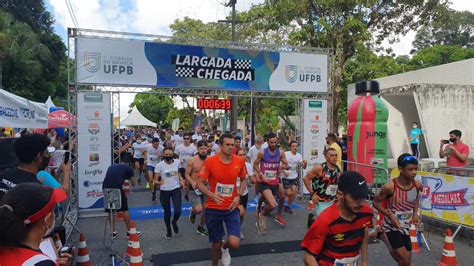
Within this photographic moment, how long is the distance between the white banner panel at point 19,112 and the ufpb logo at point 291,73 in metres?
6.52

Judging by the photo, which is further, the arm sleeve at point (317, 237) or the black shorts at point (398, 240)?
the black shorts at point (398, 240)

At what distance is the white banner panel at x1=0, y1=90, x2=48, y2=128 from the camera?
5.59 m

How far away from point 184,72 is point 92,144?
299cm

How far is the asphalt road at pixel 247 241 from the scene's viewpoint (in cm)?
579

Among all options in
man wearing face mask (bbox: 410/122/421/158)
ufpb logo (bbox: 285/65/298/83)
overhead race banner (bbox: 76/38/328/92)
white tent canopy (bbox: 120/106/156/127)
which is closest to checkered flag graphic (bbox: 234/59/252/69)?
overhead race banner (bbox: 76/38/328/92)

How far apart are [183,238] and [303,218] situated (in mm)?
3131

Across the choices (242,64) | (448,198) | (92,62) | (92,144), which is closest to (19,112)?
(92,144)

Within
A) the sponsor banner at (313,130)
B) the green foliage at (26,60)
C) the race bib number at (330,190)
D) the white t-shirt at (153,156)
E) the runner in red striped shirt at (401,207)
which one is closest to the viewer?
the runner in red striped shirt at (401,207)

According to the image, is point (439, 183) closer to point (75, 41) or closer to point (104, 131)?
point (104, 131)

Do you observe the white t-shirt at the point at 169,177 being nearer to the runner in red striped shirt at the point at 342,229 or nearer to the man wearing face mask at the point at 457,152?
the runner in red striped shirt at the point at 342,229

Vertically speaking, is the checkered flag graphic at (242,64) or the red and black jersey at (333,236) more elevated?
the checkered flag graphic at (242,64)

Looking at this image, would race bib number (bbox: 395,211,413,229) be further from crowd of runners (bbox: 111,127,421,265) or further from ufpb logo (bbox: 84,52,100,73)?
ufpb logo (bbox: 84,52,100,73)

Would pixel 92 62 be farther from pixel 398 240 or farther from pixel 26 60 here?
pixel 26 60

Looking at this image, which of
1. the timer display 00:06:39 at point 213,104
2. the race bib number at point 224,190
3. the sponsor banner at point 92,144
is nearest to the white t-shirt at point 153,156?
the sponsor banner at point 92,144
